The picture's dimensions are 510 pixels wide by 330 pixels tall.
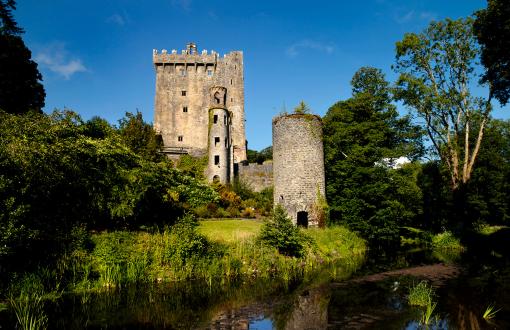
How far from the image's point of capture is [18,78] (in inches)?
807

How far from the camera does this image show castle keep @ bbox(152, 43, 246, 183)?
4625cm

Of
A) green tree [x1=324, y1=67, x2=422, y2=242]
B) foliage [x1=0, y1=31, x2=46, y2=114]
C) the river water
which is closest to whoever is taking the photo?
the river water

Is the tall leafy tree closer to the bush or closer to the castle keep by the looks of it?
the bush

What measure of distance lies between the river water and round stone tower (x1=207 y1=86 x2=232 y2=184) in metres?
22.6

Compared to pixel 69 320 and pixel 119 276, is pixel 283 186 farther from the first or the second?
pixel 69 320

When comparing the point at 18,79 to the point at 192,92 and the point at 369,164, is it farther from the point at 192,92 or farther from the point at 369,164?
the point at 192,92

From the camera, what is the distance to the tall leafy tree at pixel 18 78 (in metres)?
18.0

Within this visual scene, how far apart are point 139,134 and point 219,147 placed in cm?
969

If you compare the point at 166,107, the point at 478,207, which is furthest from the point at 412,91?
the point at 166,107

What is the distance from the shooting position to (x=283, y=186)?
22016 mm

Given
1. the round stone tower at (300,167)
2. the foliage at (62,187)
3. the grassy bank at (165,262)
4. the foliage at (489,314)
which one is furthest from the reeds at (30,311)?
the round stone tower at (300,167)

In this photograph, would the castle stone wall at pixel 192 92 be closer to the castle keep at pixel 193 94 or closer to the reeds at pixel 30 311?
the castle keep at pixel 193 94

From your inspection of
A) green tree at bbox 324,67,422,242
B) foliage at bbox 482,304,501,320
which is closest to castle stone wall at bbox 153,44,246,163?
green tree at bbox 324,67,422,242

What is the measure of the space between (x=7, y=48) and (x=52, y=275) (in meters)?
14.8
